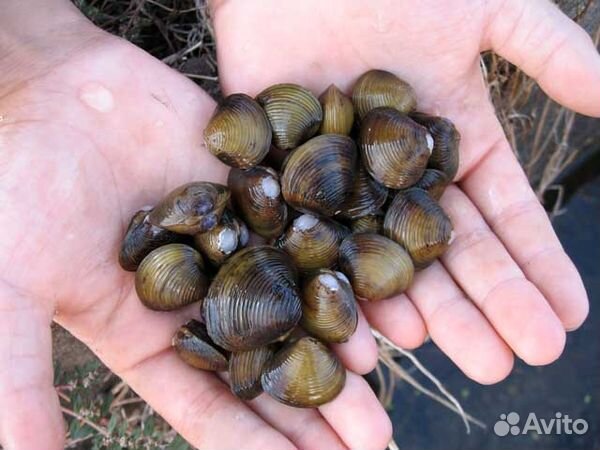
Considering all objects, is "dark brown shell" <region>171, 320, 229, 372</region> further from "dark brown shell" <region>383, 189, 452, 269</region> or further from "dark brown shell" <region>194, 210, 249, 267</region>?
"dark brown shell" <region>383, 189, 452, 269</region>

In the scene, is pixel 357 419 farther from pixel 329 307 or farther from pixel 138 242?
pixel 138 242

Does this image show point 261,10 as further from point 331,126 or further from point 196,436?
point 196,436

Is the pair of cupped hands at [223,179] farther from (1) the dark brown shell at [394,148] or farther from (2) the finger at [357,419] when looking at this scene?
(1) the dark brown shell at [394,148]

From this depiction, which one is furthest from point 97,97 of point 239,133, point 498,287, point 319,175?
point 498,287

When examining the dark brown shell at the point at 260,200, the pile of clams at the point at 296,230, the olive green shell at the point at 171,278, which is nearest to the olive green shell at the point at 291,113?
the pile of clams at the point at 296,230

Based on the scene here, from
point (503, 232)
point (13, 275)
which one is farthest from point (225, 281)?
point (503, 232)

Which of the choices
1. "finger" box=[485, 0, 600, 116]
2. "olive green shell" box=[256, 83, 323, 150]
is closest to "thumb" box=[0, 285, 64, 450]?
"olive green shell" box=[256, 83, 323, 150]
